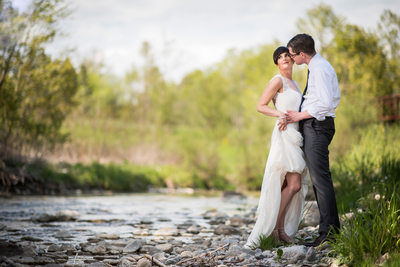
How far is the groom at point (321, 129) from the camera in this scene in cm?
495

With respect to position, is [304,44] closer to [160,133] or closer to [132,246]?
[132,246]

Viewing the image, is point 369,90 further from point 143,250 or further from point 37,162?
point 143,250

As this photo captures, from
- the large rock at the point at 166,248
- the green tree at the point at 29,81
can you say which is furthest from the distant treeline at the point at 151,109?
the large rock at the point at 166,248

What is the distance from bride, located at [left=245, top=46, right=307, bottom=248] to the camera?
5285 mm

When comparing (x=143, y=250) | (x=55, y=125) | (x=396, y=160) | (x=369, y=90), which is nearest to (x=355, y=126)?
(x=369, y=90)

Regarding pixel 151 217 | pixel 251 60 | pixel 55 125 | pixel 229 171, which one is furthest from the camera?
pixel 251 60

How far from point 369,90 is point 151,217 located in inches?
640

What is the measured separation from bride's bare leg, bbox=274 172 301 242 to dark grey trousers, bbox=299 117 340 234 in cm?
39

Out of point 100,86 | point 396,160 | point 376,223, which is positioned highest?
point 100,86

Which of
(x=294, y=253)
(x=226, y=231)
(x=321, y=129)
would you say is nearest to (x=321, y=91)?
(x=321, y=129)

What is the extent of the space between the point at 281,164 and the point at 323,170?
0.54 metres

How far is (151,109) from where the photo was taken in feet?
84.0

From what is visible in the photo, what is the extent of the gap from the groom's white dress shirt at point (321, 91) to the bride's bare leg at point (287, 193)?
88 cm

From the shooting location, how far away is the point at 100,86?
4856 centimetres
